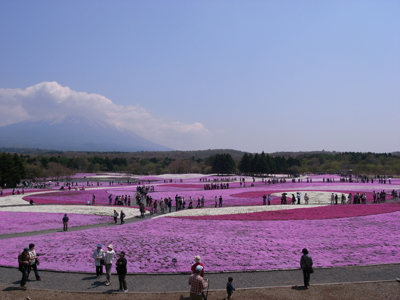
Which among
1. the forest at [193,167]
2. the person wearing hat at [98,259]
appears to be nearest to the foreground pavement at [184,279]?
the person wearing hat at [98,259]

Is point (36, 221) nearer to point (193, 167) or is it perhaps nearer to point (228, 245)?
point (228, 245)

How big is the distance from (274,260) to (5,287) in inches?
493

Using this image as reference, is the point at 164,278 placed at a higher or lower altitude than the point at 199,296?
lower

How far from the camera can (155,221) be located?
28.6 metres

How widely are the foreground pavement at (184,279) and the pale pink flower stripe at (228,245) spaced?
0.66 m

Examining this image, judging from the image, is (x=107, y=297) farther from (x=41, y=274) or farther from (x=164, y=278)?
(x=41, y=274)

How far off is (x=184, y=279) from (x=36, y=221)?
70.6ft

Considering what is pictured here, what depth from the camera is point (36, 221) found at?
1192 inches

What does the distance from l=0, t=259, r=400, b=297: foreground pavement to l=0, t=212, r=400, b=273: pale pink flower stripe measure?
658 mm

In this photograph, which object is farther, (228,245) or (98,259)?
(228,245)

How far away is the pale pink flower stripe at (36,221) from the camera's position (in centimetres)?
2718

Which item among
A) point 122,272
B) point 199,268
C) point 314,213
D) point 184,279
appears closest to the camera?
point 199,268

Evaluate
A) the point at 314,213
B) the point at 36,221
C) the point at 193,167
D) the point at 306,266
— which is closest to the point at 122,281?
the point at 306,266

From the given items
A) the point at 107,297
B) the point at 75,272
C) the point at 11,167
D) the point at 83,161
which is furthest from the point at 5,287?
the point at 83,161
